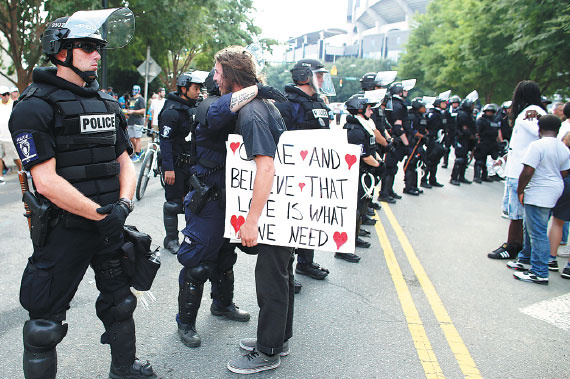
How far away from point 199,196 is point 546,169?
4.00 meters

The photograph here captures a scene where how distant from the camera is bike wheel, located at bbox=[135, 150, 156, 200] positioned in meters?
8.28

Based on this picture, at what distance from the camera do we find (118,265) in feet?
9.38

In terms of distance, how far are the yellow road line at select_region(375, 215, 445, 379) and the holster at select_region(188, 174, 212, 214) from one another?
6.30ft

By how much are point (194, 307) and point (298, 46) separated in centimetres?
17279

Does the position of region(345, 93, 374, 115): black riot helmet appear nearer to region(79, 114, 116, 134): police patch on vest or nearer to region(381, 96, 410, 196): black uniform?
region(381, 96, 410, 196): black uniform

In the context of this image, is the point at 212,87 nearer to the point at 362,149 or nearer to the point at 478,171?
the point at 362,149

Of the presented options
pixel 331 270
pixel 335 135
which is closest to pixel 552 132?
pixel 331 270

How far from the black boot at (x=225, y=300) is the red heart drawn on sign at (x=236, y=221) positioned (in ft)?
2.51

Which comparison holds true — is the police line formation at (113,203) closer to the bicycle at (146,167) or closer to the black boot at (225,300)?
the black boot at (225,300)

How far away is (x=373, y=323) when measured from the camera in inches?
161

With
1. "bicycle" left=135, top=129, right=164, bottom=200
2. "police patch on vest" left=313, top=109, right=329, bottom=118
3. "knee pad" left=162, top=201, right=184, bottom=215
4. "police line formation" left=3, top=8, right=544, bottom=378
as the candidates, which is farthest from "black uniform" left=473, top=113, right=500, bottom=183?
"police line formation" left=3, top=8, right=544, bottom=378

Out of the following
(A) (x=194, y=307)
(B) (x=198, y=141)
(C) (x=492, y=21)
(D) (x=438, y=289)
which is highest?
(C) (x=492, y=21)

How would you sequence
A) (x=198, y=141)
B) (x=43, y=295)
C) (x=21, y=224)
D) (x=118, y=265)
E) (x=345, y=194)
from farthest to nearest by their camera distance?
(x=21, y=224)
(x=198, y=141)
(x=345, y=194)
(x=118, y=265)
(x=43, y=295)

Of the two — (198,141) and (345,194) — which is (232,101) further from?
(345,194)
